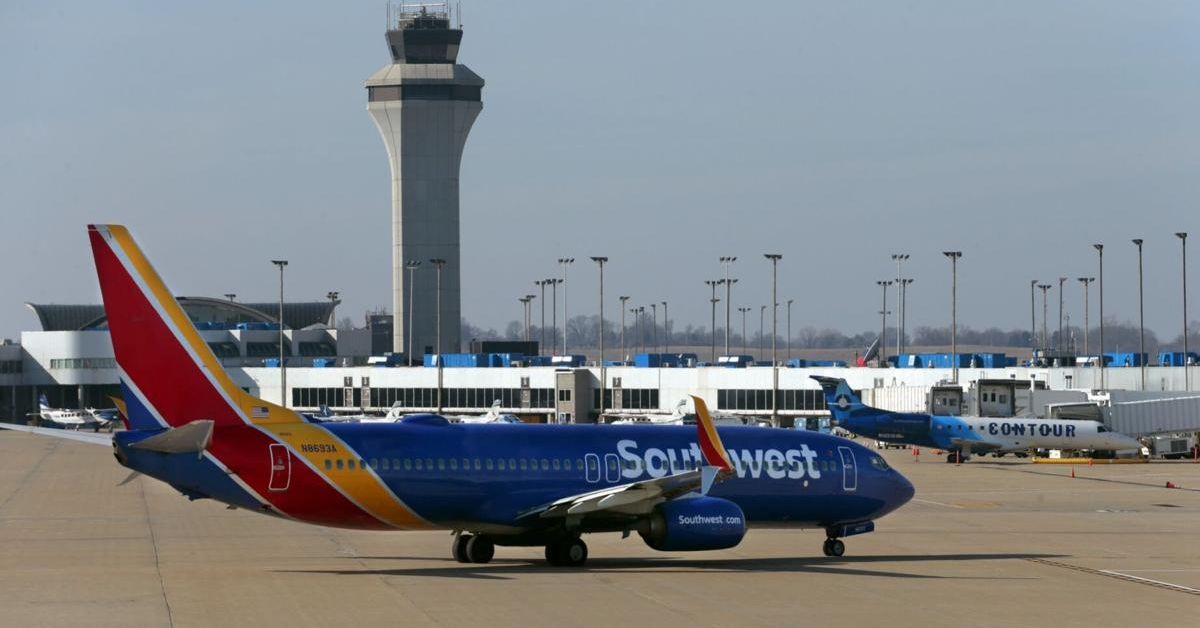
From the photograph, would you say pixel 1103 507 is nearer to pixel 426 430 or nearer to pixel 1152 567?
pixel 1152 567

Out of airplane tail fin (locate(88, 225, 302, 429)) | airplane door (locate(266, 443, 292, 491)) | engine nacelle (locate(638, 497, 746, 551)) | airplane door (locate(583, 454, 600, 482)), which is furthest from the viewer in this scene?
airplane door (locate(583, 454, 600, 482))

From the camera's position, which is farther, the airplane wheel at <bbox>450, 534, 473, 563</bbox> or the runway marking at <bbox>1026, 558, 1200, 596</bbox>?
the airplane wheel at <bbox>450, 534, 473, 563</bbox>

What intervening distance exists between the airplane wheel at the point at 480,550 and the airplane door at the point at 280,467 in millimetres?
5442

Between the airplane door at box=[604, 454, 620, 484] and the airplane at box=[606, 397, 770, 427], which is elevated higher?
the airplane door at box=[604, 454, 620, 484]

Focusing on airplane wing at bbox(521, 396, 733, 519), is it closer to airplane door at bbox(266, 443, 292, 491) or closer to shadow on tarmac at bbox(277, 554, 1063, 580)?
shadow on tarmac at bbox(277, 554, 1063, 580)

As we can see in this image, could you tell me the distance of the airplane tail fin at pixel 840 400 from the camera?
9350 cm

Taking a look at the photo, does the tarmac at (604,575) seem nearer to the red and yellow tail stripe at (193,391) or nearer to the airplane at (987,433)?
the red and yellow tail stripe at (193,391)

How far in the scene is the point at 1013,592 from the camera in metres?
33.2

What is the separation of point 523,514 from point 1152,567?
14804 mm

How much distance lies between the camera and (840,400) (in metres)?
93.8

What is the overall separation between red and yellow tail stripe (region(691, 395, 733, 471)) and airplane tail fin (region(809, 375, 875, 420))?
58.4 meters

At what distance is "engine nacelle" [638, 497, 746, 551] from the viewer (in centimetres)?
3525

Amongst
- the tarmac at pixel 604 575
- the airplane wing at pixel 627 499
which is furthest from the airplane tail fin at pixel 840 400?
the airplane wing at pixel 627 499

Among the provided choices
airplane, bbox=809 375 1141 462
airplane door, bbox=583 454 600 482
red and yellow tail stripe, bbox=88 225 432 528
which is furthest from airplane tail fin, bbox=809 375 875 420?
red and yellow tail stripe, bbox=88 225 432 528
